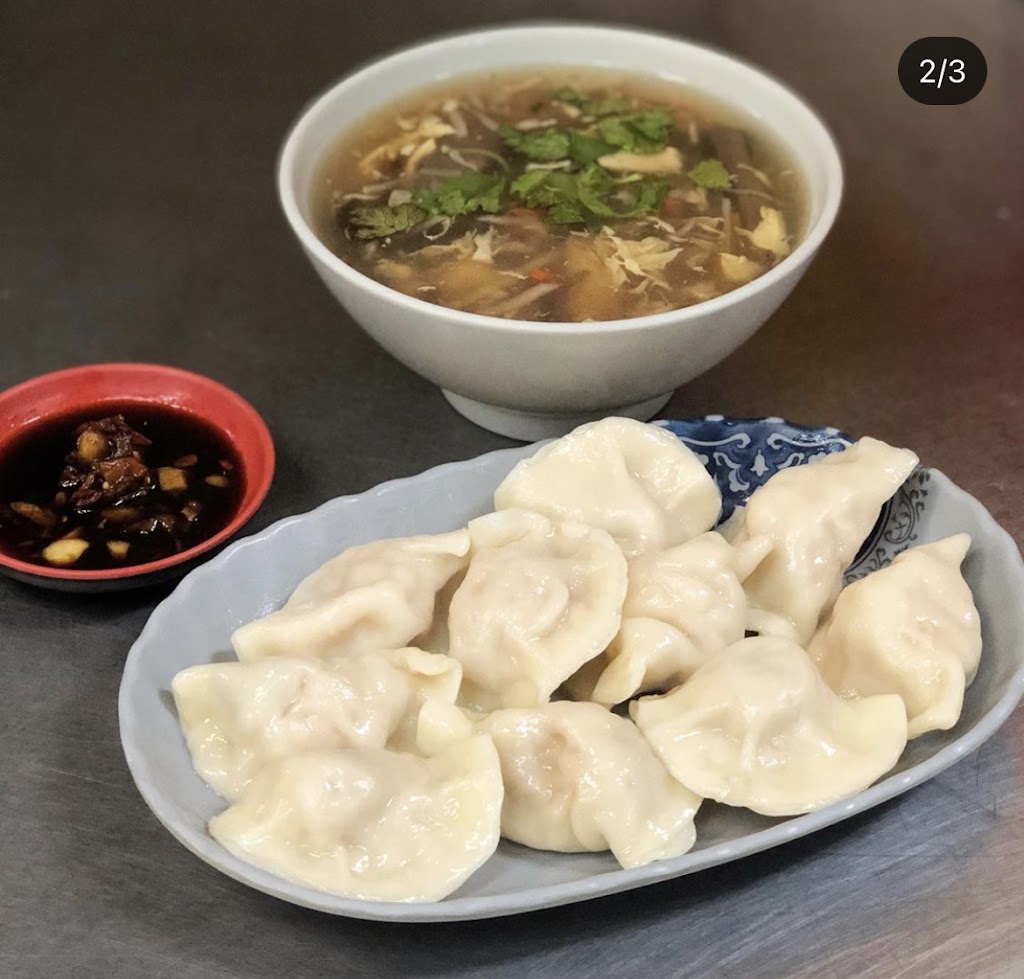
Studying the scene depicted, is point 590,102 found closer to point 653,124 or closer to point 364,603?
point 653,124

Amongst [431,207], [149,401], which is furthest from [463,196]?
[149,401]

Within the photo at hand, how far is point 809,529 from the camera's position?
148 cm

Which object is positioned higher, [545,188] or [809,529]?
[545,188]

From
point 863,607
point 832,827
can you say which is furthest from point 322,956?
point 863,607

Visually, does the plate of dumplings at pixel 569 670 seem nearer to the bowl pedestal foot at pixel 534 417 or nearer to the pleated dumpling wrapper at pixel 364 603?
the pleated dumpling wrapper at pixel 364 603

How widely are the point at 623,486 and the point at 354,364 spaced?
0.80 m

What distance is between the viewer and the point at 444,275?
69.3 inches

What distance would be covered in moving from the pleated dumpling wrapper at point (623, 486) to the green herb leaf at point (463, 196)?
0.52m

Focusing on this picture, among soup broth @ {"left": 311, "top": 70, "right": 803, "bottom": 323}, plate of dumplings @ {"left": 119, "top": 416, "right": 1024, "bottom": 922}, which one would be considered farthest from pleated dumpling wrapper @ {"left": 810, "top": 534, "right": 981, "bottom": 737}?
soup broth @ {"left": 311, "top": 70, "right": 803, "bottom": 323}

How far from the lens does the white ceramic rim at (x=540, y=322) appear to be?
149 centimetres

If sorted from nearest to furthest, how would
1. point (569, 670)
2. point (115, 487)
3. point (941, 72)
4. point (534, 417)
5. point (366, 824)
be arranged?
1. point (366, 824)
2. point (569, 670)
3. point (115, 487)
4. point (534, 417)
5. point (941, 72)

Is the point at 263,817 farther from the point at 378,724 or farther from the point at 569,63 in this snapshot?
the point at 569,63

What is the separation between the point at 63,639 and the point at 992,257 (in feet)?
6.71

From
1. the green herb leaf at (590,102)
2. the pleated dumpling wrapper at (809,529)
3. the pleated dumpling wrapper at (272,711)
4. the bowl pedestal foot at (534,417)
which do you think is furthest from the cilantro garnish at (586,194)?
the pleated dumpling wrapper at (272,711)
